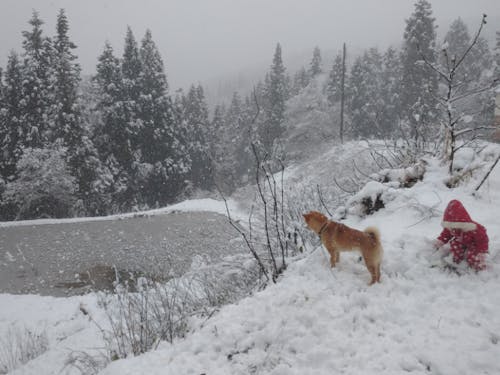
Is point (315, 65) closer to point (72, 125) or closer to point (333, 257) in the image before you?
point (72, 125)

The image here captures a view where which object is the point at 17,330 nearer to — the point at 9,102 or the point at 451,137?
the point at 451,137

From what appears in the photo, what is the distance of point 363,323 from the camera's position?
2.09m

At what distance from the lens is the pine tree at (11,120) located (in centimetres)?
1814

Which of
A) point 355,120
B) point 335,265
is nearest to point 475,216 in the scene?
point 335,265

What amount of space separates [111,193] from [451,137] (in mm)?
21000

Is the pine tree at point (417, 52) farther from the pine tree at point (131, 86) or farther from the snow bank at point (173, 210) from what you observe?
the pine tree at point (131, 86)

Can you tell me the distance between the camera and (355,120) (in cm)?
3139

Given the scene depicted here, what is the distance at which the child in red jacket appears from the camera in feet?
7.47

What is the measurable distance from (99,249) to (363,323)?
1089 cm

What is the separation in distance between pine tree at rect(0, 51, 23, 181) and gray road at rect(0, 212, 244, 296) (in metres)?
7.27

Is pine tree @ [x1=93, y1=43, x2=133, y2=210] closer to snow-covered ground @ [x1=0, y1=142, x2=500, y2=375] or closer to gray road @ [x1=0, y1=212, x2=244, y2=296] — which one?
gray road @ [x1=0, y1=212, x2=244, y2=296]

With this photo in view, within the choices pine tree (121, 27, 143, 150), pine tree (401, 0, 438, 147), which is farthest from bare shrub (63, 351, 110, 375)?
pine tree (401, 0, 438, 147)

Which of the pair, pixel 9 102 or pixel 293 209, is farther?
pixel 9 102

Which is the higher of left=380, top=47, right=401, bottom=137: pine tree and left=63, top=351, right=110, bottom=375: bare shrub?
left=380, top=47, right=401, bottom=137: pine tree
